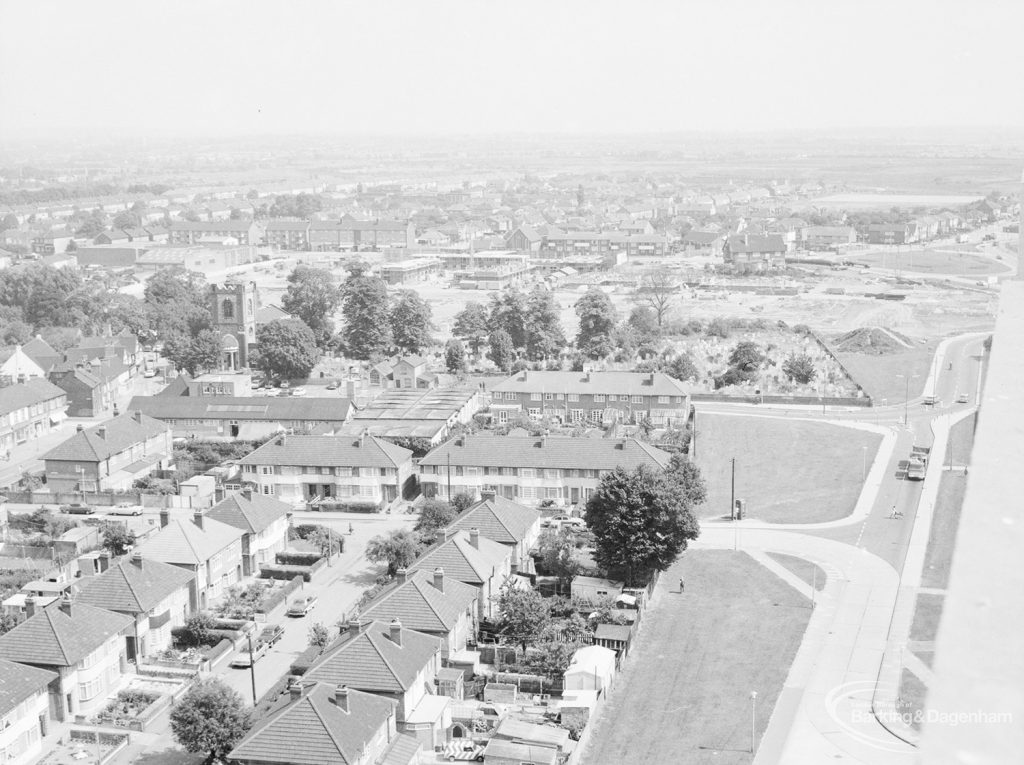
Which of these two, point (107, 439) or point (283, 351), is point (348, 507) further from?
point (283, 351)

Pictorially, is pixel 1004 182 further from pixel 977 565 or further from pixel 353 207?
pixel 977 565

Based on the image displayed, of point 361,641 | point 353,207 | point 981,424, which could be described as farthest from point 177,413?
point 353,207

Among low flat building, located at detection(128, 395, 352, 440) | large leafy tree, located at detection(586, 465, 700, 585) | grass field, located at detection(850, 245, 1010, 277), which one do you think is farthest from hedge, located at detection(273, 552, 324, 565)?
grass field, located at detection(850, 245, 1010, 277)

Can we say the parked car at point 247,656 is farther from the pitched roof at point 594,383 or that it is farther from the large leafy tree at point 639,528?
the pitched roof at point 594,383

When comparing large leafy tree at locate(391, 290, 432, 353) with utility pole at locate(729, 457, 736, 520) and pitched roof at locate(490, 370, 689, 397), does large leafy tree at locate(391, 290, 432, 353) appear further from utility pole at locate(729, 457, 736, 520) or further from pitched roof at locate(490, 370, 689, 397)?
utility pole at locate(729, 457, 736, 520)

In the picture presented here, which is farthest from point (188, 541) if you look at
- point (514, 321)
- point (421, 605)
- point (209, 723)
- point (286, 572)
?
point (514, 321)

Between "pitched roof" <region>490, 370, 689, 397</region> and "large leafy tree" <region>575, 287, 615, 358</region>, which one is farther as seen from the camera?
"large leafy tree" <region>575, 287, 615, 358</region>

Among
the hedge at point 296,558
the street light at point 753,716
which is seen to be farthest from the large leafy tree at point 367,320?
the street light at point 753,716
